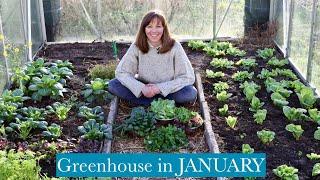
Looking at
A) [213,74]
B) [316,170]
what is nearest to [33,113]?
[213,74]

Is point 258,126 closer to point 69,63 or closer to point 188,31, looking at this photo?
point 69,63

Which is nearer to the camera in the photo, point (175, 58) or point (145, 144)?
point (145, 144)

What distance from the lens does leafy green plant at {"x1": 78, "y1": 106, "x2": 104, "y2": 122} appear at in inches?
196

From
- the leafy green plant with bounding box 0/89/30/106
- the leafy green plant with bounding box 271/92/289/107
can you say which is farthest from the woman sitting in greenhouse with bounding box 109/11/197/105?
the leafy green plant with bounding box 0/89/30/106

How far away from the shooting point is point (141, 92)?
5219 mm

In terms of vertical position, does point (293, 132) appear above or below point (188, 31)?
below

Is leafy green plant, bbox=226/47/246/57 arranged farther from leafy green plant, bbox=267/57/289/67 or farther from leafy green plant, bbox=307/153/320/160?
leafy green plant, bbox=307/153/320/160

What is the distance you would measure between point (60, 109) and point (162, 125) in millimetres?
1117

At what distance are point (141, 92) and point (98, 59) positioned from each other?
2392 millimetres

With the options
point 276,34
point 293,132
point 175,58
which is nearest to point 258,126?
point 293,132

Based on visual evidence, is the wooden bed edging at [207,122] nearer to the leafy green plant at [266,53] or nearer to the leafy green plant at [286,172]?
the leafy green plant at [286,172]

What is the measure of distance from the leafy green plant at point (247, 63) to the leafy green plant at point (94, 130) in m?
2.74

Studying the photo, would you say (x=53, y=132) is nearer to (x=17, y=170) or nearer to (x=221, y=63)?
(x=17, y=170)

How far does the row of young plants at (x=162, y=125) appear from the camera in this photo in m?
4.48
